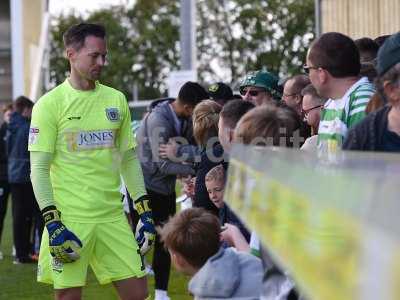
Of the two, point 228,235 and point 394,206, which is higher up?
point 394,206

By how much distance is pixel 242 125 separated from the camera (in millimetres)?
3389

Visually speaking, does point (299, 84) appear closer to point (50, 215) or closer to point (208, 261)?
point (50, 215)

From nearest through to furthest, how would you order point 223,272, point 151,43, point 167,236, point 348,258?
point 348,258, point 223,272, point 167,236, point 151,43

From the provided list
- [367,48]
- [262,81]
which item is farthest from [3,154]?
[367,48]

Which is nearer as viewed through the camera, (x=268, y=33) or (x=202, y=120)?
(x=202, y=120)

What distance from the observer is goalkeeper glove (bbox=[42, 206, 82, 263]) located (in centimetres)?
458

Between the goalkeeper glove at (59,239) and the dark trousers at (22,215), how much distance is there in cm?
669

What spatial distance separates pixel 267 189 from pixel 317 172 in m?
0.10

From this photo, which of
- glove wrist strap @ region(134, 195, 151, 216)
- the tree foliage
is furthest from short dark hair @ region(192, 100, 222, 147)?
the tree foliage

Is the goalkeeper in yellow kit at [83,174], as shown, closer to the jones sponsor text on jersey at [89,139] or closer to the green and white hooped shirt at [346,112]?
the jones sponsor text on jersey at [89,139]

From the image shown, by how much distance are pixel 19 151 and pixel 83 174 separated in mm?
6416

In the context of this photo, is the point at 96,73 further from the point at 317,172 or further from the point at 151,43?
the point at 151,43

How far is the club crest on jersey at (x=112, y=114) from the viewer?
194 inches

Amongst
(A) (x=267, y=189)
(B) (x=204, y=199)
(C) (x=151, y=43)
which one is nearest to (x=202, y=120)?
(B) (x=204, y=199)
